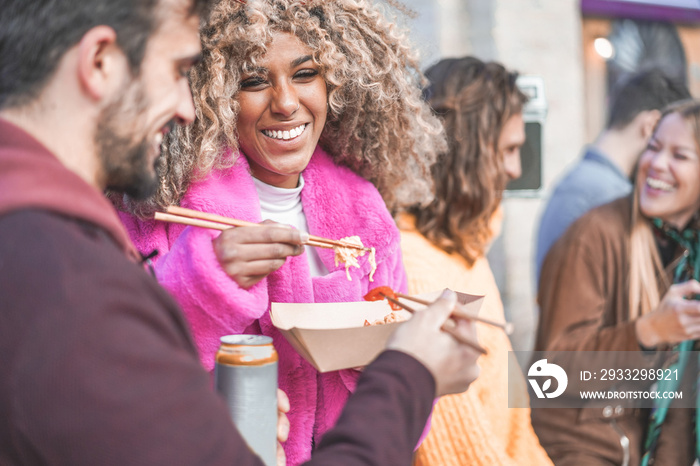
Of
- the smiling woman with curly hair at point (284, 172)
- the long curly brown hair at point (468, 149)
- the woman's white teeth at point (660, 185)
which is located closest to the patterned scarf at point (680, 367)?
the woman's white teeth at point (660, 185)

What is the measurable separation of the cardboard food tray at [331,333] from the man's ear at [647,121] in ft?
8.68

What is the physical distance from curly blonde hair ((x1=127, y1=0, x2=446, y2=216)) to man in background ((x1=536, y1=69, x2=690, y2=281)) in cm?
134

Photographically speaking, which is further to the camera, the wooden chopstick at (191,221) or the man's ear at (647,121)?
the man's ear at (647,121)

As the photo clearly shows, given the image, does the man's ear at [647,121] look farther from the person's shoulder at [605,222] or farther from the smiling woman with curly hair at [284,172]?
the smiling woman with curly hair at [284,172]

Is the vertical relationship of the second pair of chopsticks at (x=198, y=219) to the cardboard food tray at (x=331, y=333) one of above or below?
above

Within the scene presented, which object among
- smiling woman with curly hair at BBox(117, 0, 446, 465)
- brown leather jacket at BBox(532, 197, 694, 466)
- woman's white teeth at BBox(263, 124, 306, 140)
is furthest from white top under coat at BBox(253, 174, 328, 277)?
brown leather jacket at BBox(532, 197, 694, 466)

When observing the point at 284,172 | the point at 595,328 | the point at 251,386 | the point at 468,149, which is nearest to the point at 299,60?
the point at 284,172

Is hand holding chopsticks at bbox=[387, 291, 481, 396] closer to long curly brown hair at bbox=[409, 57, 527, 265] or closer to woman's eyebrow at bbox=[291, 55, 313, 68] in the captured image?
woman's eyebrow at bbox=[291, 55, 313, 68]

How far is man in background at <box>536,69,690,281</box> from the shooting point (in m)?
3.42

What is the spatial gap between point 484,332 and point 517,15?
A: 278cm

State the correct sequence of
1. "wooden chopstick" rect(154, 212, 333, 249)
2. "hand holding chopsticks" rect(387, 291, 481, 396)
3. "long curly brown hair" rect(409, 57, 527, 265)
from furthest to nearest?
"long curly brown hair" rect(409, 57, 527, 265)
"wooden chopstick" rect(154, 212, 333, 249)
"hand holding chopsticks" rect(387, 291, 481, 396)

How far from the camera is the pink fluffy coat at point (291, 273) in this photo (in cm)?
151

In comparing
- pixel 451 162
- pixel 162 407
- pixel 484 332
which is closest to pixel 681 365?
pixel 484 332

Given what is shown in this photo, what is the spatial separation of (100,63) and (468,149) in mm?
2032
